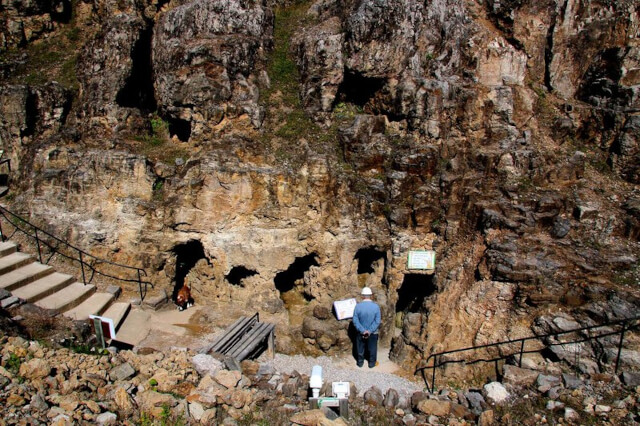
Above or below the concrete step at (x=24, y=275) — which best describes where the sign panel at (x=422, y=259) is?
below

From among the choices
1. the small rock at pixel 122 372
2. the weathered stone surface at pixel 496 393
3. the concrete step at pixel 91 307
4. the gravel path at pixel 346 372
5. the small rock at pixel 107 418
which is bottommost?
the gravel path at pixel 346 372

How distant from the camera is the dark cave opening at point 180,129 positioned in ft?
44.1

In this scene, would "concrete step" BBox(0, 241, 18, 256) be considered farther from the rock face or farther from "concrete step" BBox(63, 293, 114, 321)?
the rock face

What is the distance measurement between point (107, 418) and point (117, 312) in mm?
4598

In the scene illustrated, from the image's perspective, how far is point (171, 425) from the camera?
22.1 feet

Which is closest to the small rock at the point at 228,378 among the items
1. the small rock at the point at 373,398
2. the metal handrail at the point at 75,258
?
the small rock at the point at 373,398

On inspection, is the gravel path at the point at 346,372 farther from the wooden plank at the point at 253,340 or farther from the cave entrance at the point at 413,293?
the cave entrance at the point at 413,293

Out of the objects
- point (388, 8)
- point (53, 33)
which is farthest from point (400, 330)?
point (53, 33)

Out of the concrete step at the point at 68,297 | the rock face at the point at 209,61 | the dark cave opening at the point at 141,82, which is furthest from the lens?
the dark cave opening at the point at 141,82

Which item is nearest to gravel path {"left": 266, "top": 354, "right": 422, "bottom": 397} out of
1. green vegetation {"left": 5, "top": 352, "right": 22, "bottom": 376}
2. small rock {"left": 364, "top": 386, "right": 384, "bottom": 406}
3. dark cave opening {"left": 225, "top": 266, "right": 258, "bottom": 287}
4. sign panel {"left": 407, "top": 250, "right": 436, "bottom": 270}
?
small rock {"left": 364, "top": 386, "right": 384, "bottom": 406}

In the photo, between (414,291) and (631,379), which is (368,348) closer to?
(414,291)

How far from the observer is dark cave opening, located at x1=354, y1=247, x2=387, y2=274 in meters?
12.4

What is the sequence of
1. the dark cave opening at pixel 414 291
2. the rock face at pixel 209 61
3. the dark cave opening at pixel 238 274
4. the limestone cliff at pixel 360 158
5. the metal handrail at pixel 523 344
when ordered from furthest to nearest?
the rock face at pixel 209 61
the dark cave opening at pixel 238 274
the dark cave opening at pixel 414 291
the limestone cliff at pixel 360 158
the metal handrail at pixel 523 344

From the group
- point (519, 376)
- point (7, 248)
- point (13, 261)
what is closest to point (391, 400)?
point (519, 376)
